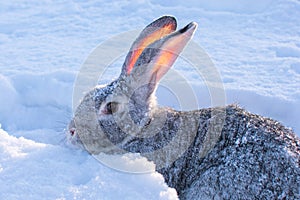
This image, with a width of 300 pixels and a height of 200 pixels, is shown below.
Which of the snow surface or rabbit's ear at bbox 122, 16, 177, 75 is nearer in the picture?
the snow surface

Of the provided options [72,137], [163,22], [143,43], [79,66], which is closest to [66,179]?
[72,137]

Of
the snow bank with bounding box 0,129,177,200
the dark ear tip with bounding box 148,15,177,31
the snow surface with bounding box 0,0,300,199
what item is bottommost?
the snow surface with bounding box 0,0,300,199

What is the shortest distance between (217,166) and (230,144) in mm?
210

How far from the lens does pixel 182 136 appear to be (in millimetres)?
3850

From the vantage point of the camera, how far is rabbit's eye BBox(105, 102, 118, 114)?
13.0ft

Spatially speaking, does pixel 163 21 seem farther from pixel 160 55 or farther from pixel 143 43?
pixel 160 55

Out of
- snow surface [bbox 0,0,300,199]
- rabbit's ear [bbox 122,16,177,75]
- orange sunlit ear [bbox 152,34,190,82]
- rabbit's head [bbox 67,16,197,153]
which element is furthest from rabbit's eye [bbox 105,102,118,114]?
snow surface [bbox 0,0,300,199]

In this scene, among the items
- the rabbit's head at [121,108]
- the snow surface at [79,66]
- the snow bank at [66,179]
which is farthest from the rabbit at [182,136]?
the snow bank at [66,179]

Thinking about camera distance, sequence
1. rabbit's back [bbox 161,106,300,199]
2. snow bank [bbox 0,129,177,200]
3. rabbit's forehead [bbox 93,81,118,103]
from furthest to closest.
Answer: rabbit's forehead [bbox 93,81,118,103]
rabbit's back [bbox 161,106,300,199]
snow bank [bbox 0,129,177,200]

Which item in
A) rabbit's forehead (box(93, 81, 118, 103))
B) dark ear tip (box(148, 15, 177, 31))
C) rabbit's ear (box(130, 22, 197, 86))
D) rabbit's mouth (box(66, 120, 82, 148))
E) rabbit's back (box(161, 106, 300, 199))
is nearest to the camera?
rabbit's back (box(161, 106, 300, 199))

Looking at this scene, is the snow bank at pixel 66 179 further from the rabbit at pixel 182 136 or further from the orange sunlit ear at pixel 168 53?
the orange sunlit ear at pixel 168 53

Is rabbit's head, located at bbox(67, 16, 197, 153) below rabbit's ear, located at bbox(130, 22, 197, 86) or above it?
below

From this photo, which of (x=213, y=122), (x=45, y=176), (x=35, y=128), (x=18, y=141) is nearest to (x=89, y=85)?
(x=35, y=128)

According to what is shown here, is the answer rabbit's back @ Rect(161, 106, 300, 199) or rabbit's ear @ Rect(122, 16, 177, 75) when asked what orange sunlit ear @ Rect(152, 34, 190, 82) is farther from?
rabbit's back @ Rect(161, 106, 300, 199)
